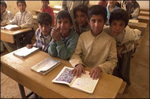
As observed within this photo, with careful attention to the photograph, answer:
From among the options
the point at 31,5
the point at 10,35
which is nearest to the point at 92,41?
the point at 10,35

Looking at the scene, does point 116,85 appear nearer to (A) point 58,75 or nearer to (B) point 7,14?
(A) point 58,75

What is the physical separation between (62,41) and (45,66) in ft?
0.87

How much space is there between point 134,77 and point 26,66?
5.70 ft

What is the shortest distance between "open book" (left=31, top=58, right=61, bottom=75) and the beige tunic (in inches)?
5.8

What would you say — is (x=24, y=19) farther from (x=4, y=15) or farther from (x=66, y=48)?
(x=66, y=48)

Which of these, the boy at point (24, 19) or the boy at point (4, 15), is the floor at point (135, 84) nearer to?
the boy at point (24, 19)

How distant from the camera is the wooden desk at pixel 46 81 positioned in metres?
0.78

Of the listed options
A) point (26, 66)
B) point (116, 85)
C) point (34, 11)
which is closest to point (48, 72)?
point (26, 66)

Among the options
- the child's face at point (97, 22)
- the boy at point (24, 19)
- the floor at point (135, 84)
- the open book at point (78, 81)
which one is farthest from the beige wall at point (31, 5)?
the open book at point (78, 81)

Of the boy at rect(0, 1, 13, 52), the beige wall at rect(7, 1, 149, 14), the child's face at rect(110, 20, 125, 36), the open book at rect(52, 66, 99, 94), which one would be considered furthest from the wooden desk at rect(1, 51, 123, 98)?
the beige wall at rect(7, 1, 149, 14)

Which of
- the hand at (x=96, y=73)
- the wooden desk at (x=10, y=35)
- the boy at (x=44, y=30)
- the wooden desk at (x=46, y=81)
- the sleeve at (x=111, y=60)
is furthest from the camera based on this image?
the wooden desk at (x=10, y=35)

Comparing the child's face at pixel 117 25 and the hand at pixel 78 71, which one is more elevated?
the child's face at pixel 117 25

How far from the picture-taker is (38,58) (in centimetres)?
117

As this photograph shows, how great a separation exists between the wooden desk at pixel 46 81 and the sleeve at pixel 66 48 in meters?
0.06
